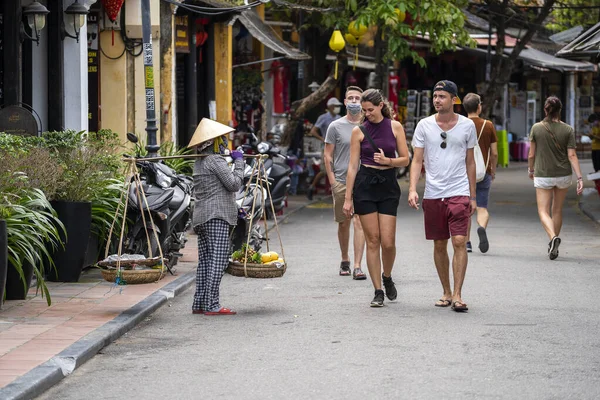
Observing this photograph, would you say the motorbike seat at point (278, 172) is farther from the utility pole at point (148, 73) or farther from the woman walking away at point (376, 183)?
the woman walking away at point (376, 183)

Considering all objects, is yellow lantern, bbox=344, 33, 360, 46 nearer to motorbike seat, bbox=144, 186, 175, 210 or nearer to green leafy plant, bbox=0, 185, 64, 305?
motorbike seat, bbox=144, 186, 175, 210

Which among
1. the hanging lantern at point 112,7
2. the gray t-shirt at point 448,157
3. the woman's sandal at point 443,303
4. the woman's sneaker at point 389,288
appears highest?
the hanging lantern at point 112,7

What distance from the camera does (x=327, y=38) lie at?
30.3 metres

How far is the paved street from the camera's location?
6.99 m

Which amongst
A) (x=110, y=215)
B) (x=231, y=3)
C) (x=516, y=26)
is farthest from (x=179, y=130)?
(x=516, y=26)

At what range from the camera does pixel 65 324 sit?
29.7 feet

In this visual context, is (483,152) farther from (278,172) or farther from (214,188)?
(214,188)

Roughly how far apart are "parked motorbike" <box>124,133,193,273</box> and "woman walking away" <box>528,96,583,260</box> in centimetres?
438

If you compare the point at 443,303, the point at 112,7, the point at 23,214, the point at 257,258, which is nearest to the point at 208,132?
the point at 257,258

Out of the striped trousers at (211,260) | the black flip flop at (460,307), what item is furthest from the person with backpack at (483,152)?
the striped trousers at (211,260)

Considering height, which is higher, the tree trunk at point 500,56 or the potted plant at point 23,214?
the tree trunk at point 500,56

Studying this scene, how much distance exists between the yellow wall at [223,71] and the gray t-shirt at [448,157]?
14.8 meters

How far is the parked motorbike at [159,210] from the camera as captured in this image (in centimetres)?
1173

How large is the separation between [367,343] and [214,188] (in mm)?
2235
